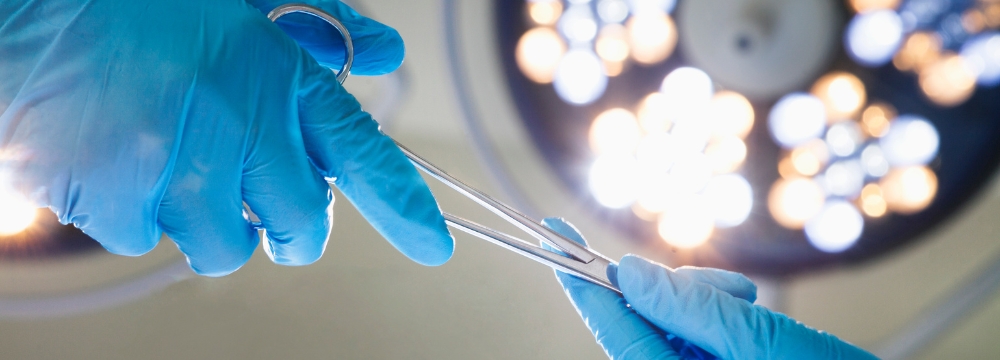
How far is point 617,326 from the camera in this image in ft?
2.19

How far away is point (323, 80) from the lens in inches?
24.5

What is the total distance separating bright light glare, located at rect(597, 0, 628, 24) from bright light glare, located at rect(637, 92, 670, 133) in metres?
0.16

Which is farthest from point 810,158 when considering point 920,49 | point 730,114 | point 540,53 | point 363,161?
point 363,161

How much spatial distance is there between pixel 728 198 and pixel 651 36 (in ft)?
1.09

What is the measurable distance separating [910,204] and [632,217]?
0.51 metres

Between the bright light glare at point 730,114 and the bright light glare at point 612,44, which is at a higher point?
the bright light glare at point 730,114

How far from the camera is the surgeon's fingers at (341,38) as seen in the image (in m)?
0.72

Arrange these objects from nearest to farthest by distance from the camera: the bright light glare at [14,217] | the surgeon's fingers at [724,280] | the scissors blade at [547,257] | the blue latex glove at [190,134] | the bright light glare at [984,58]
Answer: the blue latex glove at [190,134], the scissors blade at [547,257], the surgeon's fingers at [724,280], the bright light glare at [14,217], the bright light glare at [984,58]

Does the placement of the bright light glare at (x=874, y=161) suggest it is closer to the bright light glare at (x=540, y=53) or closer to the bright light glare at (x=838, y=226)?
the bright light glare at (x=838, y=226)

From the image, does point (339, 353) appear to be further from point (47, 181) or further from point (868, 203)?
point (868, 203)

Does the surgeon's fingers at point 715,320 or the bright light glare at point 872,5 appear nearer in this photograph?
the surgeon's fingers at point 715,320

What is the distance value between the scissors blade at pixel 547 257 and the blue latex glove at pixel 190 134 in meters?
0.05

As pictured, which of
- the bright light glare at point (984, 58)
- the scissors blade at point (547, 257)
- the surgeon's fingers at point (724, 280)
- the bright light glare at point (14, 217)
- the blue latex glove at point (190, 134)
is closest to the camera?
the blue latex glove at point (190, 134)

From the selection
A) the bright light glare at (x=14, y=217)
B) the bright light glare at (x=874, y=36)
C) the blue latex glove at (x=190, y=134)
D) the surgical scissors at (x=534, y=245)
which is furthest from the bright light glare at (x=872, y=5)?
the bright light glare at (x=14, y=217)
